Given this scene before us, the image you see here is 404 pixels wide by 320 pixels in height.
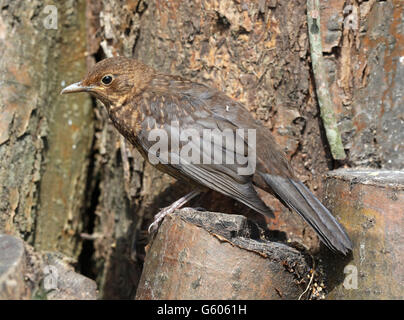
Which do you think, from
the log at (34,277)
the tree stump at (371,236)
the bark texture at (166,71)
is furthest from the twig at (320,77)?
the log at (34,277)

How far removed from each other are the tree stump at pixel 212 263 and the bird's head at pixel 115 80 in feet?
4.91

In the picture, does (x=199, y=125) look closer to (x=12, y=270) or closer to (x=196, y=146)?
(x=196, y=146)

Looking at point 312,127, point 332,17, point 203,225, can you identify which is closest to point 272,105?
point 312,127

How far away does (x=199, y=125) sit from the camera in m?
4.16

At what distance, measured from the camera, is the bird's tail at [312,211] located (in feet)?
11.7

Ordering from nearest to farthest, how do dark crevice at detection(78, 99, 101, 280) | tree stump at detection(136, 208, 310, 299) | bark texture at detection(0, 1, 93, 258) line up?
tree stump at detection(136, 208, 310, 299)
bark texture at detection(0, 1, 93, 258)
dark crevice at detection(78, 99, 101, 280)

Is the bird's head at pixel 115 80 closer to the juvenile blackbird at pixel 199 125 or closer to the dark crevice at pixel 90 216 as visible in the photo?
the juvenile blackbird at pixel 199 125

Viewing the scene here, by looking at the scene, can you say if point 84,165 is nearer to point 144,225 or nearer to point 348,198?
point 144,225

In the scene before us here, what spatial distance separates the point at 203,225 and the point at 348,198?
1020 mm

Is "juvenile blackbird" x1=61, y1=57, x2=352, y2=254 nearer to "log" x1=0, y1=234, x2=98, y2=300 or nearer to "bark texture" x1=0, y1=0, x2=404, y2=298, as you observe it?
"bark texture" x1=0, y1=0, x2=404, y2=298

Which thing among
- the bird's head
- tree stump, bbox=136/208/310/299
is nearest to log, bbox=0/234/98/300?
tree stump, bbox=136/208/310/299

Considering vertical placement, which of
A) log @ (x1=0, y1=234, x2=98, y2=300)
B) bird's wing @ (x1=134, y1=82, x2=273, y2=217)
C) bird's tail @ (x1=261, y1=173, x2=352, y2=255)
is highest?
bird's wing @ (x1=134, y1=82, x2=273, y2=217)

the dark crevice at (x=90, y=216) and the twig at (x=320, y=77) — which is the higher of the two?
the twig at (x=320, y=77)

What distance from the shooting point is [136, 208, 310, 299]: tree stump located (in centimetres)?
326
